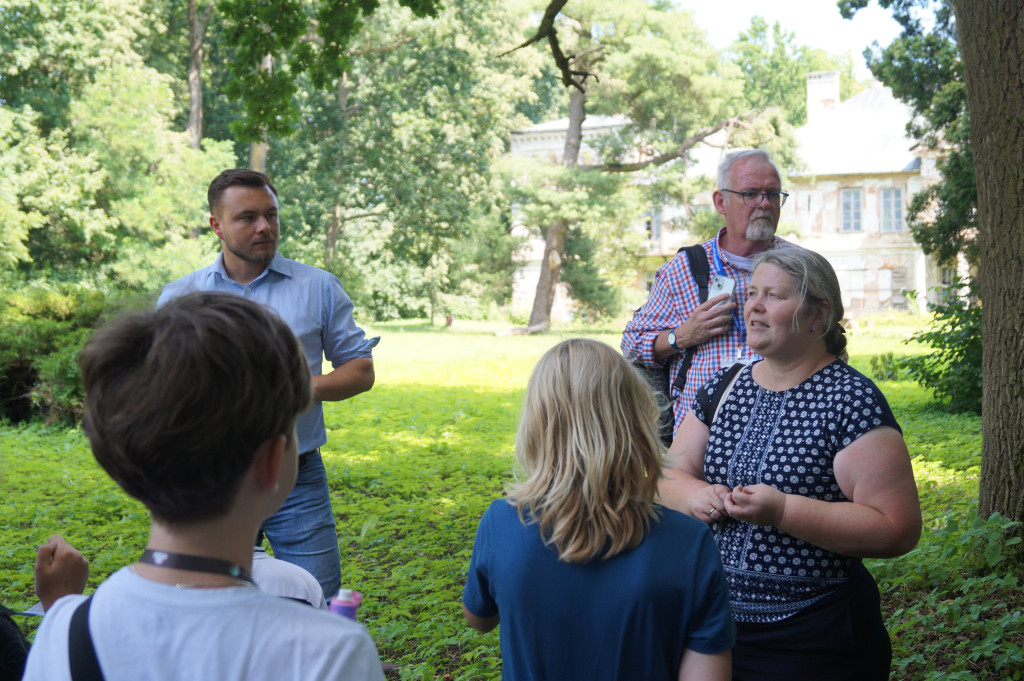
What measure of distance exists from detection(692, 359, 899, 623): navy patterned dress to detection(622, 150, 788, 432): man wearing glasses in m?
1.09

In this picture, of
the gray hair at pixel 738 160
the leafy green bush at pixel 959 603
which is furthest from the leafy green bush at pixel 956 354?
the gray hair at pixel 738 160

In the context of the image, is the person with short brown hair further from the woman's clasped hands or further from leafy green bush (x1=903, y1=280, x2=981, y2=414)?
leafy green bush (x1=903, y1=280, x2=981, y2=414)

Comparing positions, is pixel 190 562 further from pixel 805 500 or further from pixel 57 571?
pixel 805 500

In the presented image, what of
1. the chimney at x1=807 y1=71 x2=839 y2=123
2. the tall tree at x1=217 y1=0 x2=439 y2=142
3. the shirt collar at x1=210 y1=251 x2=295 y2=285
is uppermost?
the chimney at x1=807 y1=71 x2=839 y2=123

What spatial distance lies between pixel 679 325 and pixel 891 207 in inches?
1510

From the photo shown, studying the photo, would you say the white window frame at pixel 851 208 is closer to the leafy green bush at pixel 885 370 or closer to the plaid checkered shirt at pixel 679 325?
the leafy green bush at pixel 885 370

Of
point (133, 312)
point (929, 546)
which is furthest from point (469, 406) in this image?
point (133, 312)

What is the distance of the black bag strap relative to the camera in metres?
1.29

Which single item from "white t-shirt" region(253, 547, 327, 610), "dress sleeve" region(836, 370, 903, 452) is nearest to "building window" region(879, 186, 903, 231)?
"dress sleeve" region(836, 370, 903, 452)

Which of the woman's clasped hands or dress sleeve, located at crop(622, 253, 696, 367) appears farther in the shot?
dress sleeve, located at crop(622, 253, 696, 367)

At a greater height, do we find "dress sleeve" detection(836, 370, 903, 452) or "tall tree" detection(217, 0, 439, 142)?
"tall tree" detection(217, 0, 439, 142)

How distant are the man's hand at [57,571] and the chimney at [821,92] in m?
45.0

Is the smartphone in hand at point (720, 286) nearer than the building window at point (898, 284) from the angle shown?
Yes

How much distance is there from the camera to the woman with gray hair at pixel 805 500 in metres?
2.34
